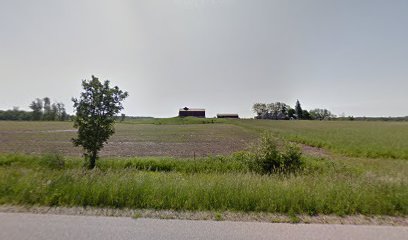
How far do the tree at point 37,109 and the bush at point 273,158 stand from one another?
15366 centimetres

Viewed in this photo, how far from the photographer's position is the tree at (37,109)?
129 metres

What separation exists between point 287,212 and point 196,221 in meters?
1.88

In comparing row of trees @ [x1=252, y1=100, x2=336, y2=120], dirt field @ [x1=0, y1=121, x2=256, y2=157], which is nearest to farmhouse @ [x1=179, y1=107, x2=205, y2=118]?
row of trees @ [x1=252, y1=100, x2=336, y2=120]

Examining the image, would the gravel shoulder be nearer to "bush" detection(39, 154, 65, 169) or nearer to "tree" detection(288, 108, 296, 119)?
"bush" detection(39, 154, 65, 169)

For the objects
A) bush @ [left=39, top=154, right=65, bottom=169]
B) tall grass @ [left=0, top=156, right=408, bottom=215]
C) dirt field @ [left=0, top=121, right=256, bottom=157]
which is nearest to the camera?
tall grass @ [left=0, top=156, right=408, bottom=215]

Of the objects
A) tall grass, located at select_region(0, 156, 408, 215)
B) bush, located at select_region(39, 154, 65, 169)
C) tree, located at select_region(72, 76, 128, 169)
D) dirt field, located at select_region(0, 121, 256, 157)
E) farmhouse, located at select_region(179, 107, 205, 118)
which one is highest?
farmhouse, located at select_region(179, 107, 205, 118)

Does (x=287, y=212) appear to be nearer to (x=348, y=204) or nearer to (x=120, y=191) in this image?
(x=348, y=204)

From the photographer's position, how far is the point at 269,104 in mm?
178500

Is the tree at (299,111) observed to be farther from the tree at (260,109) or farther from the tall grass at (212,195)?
the tall grass at (212,195)

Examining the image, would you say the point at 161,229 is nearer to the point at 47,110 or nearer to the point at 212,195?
the point at 212,195

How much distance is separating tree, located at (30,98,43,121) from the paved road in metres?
156

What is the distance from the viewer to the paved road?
3447 mm

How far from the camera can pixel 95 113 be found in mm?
11508

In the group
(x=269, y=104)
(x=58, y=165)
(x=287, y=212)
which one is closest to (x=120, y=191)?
(x=287, y=212)
